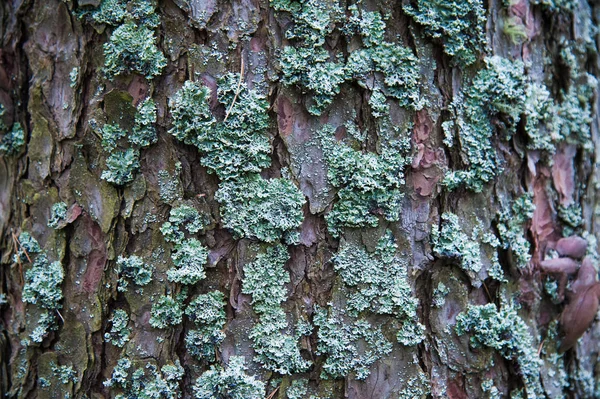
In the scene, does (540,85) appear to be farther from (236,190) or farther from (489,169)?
(236,190)

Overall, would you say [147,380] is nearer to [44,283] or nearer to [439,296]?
[44,283]

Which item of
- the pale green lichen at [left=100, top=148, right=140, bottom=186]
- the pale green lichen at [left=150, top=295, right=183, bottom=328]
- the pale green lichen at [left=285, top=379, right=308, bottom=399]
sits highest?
the pale green lichen at [left=100, top=148, right=140, bottom=186]

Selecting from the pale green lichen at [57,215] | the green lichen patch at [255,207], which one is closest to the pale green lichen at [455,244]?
the green lichen patch at [255,207]

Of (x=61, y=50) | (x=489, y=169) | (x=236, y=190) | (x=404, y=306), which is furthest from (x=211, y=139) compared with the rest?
(x=489, y=169)

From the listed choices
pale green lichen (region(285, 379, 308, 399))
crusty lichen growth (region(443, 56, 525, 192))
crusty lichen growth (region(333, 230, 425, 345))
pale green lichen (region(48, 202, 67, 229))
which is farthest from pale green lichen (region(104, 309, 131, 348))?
crusty lichen growth (region(443, 56, 525, 192))

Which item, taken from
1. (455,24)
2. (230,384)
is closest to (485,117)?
(455,24)

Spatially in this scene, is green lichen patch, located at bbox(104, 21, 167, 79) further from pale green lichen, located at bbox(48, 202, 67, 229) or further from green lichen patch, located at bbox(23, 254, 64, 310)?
green lichen patch, located at bbox(23, 254, 64, 310)
